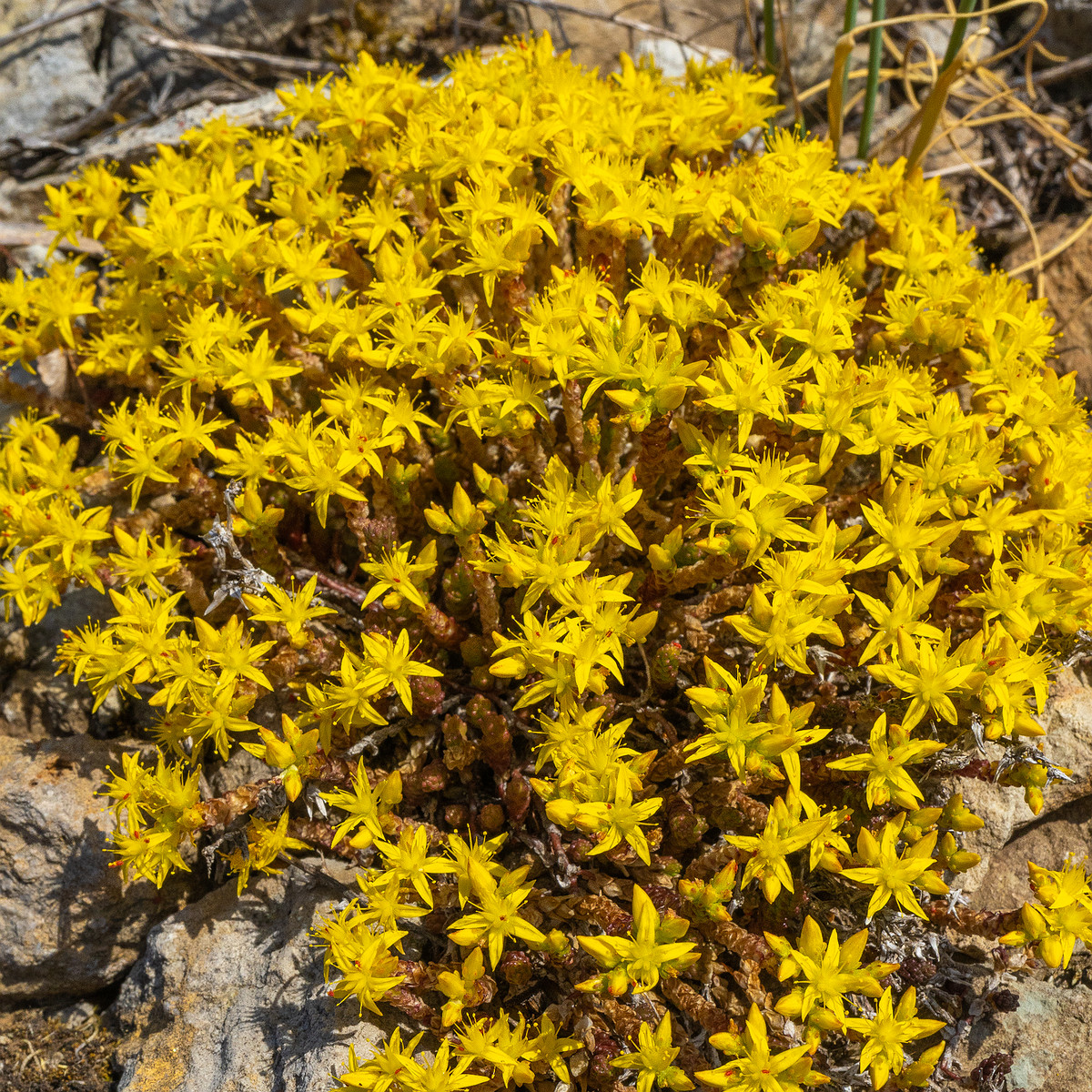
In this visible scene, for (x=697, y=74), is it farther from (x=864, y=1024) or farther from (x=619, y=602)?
(x=864, y=1024)

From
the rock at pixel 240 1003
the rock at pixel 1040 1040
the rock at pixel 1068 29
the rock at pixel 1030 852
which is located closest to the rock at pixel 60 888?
the rock at pixel 240 1003

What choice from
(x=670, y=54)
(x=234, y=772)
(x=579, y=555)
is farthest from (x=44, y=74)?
(x=579, y=555)

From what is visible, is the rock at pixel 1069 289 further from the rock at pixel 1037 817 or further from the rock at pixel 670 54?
the rock at pixel 670 54

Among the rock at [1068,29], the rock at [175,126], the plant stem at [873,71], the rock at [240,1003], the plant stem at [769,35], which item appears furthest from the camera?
the rock at [1068,29]

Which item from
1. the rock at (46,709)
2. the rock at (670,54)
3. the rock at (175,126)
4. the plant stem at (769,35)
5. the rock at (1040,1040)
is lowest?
the rock at (1040,1040)

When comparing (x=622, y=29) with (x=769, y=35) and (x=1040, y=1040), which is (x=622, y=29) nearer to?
(x=769, y=35)

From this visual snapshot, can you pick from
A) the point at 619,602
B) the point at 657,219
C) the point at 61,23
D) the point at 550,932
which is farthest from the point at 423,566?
the point at 61,23
